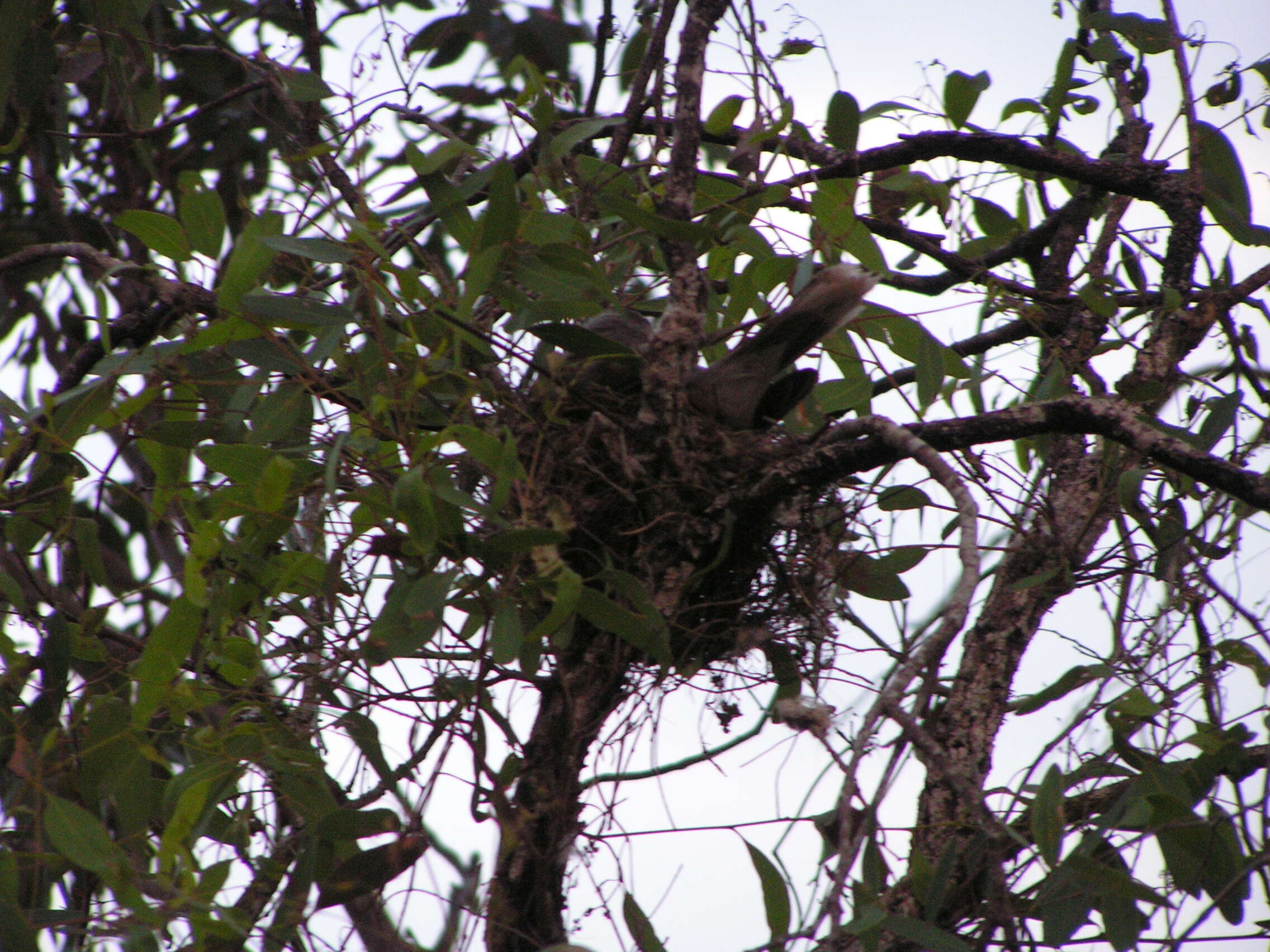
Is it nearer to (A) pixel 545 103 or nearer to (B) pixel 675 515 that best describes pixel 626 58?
(A) pixel 545 103

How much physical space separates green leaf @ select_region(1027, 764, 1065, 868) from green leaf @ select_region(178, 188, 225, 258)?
38.3 inches

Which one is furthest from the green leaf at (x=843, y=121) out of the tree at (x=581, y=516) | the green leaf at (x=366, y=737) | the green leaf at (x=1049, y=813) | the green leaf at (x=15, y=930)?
the green leaf at (x=15, y=930)

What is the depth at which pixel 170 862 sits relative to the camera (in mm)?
1007

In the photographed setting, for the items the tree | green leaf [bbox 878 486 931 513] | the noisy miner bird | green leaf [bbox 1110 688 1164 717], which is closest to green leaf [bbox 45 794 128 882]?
the tree

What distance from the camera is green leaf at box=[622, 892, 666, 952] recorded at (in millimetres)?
1263

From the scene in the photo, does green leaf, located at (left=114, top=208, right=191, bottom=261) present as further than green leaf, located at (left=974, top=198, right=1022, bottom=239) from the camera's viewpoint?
No

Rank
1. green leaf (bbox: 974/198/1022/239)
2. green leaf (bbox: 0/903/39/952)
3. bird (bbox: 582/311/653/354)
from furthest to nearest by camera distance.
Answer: green leaf (bbox: 974/198/1022/239)
bird (bbox: 582/311/653/354)
green leaf (bbox: 0/903/39/952)

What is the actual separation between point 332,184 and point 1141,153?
122 cm

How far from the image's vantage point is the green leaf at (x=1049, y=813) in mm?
1133

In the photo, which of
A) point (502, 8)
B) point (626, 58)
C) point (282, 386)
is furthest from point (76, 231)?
point (282, 386)

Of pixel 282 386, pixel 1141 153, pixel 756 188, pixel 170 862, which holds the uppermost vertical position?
pixel 1141 153

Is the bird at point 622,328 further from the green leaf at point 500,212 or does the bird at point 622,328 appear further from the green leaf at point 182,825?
the green leaf at point 182,825

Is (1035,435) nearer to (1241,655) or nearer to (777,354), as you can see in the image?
(777,354)

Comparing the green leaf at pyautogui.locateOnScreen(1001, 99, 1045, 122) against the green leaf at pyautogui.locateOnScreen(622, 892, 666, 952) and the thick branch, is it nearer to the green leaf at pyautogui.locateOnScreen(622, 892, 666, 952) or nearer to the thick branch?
the thick branch
